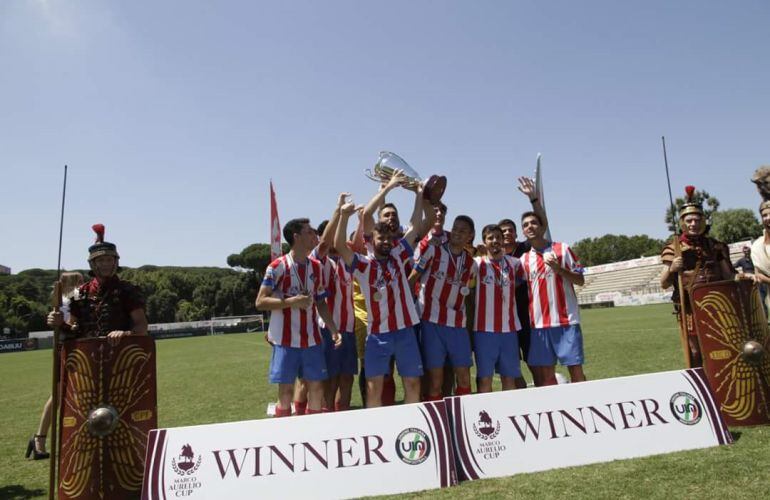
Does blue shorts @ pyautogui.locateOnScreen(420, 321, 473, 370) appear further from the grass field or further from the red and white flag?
the red and white flag

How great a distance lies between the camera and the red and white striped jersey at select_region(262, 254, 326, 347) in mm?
4391

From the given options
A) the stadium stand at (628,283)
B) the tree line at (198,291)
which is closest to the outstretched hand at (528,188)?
the stadium stand at (628,283)

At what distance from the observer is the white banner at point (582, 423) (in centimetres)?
347

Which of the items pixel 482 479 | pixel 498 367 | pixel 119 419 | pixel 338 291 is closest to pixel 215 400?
pixel 338 291

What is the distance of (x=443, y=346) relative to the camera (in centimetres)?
448

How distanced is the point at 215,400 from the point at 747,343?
7.38 m

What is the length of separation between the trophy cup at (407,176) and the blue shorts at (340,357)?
1.72m

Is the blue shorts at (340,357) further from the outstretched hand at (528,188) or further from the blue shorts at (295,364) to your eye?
the outstretched hand at (528,188)

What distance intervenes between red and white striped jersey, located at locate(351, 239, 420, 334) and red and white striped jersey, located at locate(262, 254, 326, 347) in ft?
1.55

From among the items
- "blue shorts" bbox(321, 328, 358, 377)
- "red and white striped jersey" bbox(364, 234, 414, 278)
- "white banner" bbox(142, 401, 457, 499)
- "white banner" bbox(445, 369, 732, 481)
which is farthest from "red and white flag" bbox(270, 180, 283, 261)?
"white banner" bbox(445, 369, 732, 481)

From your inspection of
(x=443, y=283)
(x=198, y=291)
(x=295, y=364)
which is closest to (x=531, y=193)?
(x=443, y=283)

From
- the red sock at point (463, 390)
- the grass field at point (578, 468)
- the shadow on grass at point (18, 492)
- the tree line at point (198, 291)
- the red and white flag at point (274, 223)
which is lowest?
the shadow on grass at point (18, 492)

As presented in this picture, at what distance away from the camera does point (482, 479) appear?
3.36 meters

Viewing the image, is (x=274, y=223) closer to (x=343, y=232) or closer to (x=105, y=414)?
(x=343, y=232)
